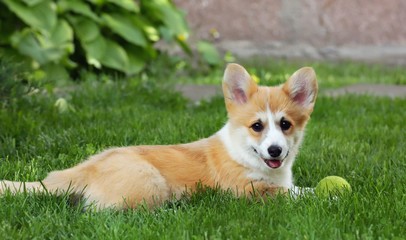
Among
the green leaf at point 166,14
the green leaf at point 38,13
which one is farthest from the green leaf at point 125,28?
the green leaf at point 38,13

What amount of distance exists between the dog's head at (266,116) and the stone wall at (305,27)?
5.91 metres

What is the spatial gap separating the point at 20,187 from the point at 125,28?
4578mm

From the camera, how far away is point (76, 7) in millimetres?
6652

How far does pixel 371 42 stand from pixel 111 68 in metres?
5.17

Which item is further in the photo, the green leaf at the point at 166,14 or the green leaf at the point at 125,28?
the green leaf at the point at 166,14

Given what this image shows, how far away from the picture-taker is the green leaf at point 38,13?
6141mm

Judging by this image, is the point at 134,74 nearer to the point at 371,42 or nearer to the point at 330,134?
the point at 330,134

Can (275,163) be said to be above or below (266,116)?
below

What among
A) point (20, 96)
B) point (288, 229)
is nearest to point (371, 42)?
point (20, 96)

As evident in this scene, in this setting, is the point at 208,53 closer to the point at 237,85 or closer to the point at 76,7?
the point at 76,7

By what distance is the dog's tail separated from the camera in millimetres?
2719

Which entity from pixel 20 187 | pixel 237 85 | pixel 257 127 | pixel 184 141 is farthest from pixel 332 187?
pixel 20 187

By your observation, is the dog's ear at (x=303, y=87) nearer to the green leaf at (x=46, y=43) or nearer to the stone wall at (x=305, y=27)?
the green leaf at (x=46, y=43)

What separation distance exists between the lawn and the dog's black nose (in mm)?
252
